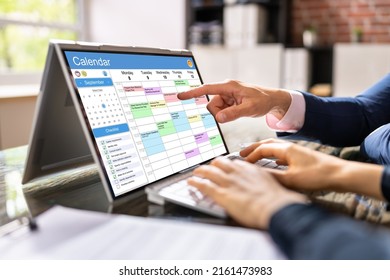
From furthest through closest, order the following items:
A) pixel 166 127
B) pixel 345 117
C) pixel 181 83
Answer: pixel 345 117
pixel 181 83
pixel 166 127

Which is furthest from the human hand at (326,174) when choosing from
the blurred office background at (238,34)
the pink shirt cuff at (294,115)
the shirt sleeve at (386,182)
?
the blurred office background at (238,34)

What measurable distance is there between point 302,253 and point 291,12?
4.27m

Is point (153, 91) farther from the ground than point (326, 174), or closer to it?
farther from the ground

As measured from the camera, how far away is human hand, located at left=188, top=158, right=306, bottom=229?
462mm

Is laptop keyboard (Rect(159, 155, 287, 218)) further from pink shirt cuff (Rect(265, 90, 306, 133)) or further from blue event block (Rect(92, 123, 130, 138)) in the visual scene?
pink shirt cuff (Rect(265, 90, 306, 133))

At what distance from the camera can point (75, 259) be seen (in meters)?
0.43

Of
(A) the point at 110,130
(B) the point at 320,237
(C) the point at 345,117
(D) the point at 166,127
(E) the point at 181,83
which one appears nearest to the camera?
(B) the point at 320,237

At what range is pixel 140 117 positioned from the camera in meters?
0.71

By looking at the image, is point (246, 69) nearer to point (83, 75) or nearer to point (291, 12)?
point (291, 12)

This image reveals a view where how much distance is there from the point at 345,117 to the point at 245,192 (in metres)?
0.62

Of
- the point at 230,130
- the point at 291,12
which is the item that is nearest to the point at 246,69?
the point at 291,12

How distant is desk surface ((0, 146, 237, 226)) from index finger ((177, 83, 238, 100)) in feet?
0.80

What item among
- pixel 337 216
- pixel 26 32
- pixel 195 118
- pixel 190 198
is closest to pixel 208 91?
pixel 195 118

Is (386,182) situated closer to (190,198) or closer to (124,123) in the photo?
(190,198)
